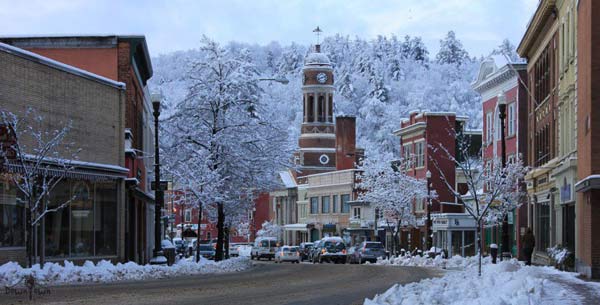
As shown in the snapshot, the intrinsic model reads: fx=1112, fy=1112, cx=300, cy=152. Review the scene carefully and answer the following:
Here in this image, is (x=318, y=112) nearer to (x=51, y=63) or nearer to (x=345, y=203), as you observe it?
(x=345, y=203)

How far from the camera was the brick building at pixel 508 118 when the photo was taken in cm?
6288

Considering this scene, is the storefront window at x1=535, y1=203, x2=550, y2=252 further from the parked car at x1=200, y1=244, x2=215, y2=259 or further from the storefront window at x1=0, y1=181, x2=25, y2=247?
the parked car at x1=200, y1=244, x2=215, y2=259

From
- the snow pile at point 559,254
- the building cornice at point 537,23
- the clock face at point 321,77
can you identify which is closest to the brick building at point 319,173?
the clock face at point 321,77

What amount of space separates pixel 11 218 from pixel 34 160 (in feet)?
7.03

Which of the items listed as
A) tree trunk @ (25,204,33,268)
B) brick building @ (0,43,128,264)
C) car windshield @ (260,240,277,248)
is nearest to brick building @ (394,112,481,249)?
car windshield @ (260,240,277,248)

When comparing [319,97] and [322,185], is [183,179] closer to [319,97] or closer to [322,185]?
[322,185]

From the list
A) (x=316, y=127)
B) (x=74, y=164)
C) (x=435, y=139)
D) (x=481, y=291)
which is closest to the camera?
(x=481, y=291)

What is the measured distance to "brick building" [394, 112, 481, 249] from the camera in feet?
276

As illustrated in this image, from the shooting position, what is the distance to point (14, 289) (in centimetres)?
2492

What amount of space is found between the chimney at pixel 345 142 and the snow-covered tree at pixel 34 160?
79695 mm

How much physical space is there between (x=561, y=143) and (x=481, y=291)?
2429 cm

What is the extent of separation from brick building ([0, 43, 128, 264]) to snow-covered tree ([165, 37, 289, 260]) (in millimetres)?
7278

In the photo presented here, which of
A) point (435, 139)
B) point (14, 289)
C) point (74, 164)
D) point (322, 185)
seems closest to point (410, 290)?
point (14, 289)

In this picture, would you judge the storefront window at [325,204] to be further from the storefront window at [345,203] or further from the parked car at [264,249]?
the parked car at [264,249]
